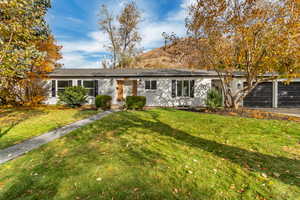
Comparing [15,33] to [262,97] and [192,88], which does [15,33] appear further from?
[262,97]

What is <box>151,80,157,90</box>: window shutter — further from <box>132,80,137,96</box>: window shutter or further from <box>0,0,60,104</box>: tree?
<box>0,0,60,104</box>: tree

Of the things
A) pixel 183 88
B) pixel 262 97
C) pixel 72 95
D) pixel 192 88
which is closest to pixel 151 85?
pixel 183 88

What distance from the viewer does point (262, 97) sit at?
547 inches

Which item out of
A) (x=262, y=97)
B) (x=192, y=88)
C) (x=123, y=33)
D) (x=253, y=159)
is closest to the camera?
(x=253, y=159)

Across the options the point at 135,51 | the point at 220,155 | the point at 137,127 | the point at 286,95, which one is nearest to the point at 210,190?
the point at 220,155

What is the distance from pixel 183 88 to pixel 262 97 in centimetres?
745

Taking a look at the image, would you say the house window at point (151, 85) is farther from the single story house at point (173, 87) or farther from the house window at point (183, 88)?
the house window at point (183, 88)

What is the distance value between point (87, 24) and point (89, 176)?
21.4 m

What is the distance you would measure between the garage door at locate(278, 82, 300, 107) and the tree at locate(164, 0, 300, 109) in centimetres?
497

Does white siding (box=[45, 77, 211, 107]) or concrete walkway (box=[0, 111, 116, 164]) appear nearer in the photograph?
concrete walkway (box=[0, 111, 116, 164])

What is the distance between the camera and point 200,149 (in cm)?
407

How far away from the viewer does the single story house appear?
533 inches

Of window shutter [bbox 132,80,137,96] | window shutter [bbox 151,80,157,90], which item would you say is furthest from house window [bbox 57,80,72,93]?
window shutter [bbox 151,80,157,90]

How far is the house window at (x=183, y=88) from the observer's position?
13.5 meters
